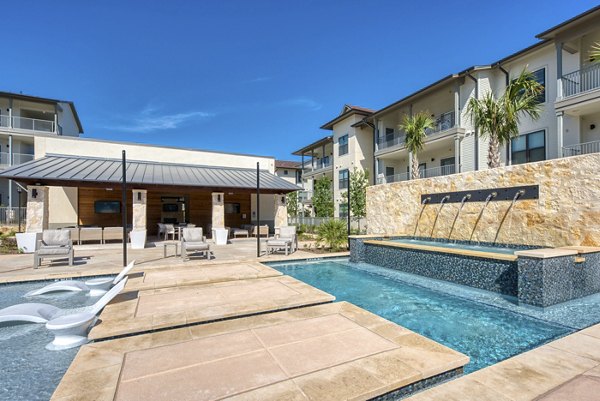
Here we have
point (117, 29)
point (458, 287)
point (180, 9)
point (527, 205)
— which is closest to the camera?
point (458, 287)

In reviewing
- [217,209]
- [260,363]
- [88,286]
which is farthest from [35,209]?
[260,363]

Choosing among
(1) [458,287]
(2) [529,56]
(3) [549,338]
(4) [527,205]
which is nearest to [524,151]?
(2) [529,56]

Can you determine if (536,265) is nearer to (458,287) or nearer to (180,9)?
(458,287)

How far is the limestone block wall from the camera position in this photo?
7.77m

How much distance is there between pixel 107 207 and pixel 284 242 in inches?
531

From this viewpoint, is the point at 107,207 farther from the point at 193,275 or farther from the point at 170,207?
the point at 193,275

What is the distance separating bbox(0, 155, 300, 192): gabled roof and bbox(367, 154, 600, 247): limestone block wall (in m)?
7.86

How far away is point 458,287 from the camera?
7520 millimetres

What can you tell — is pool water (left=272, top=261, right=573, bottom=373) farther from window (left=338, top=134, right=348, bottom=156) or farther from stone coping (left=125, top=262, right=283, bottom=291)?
window (left=338, top=134, right=348, bottom=156)

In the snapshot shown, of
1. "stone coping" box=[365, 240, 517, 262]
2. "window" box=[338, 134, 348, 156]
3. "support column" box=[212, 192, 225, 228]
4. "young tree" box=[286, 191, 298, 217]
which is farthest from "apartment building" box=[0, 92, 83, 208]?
"stone coping" box=[365, 240, 517, 262]

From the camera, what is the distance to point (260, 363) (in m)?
3.14

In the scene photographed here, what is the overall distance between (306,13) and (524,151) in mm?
14114

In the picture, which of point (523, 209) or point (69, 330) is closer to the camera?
point (69, 330)

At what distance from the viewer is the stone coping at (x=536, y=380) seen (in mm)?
2477
